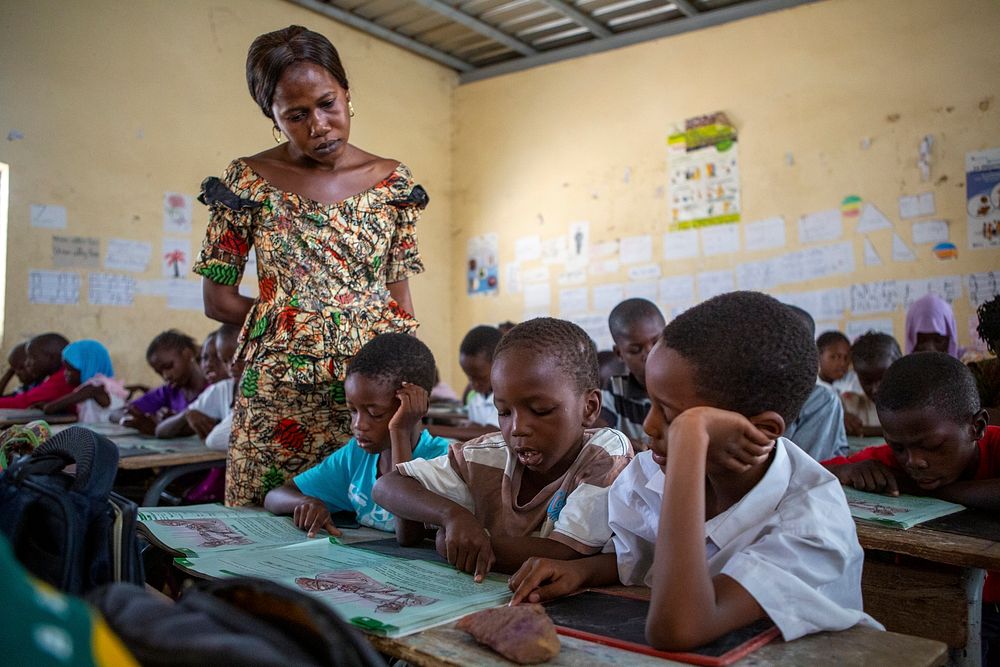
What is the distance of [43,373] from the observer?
16.9 ft

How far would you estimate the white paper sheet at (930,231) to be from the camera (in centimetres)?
539

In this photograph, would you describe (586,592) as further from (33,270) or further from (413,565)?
(33,270)

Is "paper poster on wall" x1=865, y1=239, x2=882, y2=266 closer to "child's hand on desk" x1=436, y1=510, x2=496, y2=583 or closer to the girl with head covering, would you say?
the girl with head covering

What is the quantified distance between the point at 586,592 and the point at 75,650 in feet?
2.86

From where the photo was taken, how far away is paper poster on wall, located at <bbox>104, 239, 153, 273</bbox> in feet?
18.7

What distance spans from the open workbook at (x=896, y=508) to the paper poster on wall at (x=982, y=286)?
12.4 feet

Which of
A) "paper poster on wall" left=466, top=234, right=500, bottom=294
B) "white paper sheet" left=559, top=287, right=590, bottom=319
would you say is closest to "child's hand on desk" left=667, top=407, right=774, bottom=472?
"white paper sheet" left=559, top=287, right=590, bottom=319

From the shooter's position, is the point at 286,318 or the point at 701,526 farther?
the point at 286,318

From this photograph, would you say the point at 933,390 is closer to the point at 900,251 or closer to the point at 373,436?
the point at 373,436

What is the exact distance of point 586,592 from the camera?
1.25 metres

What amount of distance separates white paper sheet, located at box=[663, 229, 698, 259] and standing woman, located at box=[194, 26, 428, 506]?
4594 mm

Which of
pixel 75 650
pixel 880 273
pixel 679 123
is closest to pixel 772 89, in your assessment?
pixel 679 123

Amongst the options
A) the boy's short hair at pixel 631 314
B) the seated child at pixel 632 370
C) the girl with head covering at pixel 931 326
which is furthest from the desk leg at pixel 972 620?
the girl with head covering at pixel 931 326

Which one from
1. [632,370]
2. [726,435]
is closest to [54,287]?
[632,370]
